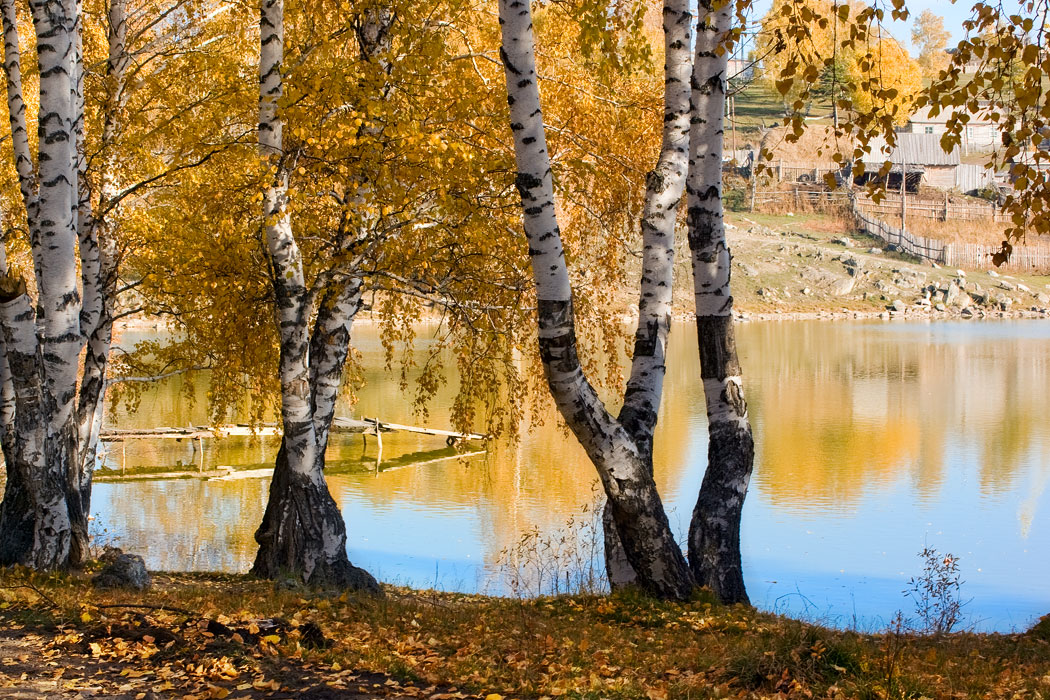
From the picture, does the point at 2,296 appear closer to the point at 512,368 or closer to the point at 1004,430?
the point at 512,368

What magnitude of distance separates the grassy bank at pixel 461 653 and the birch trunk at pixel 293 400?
1.63m

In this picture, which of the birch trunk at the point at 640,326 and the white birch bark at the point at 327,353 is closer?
the birch trunk at the point at 640,326

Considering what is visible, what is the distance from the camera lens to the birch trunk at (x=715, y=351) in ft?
23.3

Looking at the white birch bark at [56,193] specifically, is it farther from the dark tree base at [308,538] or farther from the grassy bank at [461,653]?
the dark tree base at [308,538]

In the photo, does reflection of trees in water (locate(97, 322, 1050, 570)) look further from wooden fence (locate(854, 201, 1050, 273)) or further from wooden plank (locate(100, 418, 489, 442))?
wooden fence (locate(854, 201, 1050, 273))

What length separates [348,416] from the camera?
2331 centimetres

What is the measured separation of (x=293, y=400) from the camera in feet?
25.6

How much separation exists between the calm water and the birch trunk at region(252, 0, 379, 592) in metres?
2.75

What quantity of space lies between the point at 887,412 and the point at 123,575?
19.1m

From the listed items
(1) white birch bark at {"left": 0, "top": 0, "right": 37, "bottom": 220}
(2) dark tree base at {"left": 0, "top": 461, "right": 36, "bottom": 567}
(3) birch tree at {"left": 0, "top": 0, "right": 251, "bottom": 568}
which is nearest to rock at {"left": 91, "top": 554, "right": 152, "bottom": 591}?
(3) birch tree at {"left": 0, "top": 0, "right": 251, "bottom": 568}

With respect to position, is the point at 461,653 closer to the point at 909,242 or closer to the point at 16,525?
the point at 16,525

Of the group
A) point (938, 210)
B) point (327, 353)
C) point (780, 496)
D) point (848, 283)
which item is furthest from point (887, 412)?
point (938, 210)

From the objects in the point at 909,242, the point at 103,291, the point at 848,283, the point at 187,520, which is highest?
the point at 909,242

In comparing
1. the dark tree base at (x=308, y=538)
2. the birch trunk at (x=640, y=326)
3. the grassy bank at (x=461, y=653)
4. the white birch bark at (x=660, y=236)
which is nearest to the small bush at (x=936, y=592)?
the grassy bank at (x=461, y=653)
